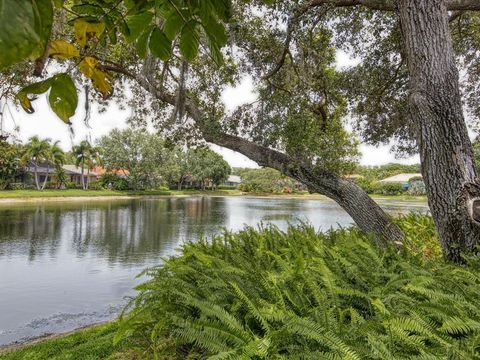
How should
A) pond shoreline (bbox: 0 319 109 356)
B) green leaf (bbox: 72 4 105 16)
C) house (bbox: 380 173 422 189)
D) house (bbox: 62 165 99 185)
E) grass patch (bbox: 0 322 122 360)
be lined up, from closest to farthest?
1. green leaf (bbox: 72 4 105 16)
2. grass patch (bbox: 0 322 122 360)
3. pond shoreline (bbox: 0 319 109 356)
4. house (bbox: 62 165 99 185)
5. house (bbox: 380 173 422 189)

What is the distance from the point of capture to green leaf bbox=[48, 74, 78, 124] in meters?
0.63

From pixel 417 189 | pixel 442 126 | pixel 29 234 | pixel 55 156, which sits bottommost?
pixel 29 234

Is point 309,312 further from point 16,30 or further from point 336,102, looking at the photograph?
point 336,102

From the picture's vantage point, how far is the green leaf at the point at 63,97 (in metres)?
0.63

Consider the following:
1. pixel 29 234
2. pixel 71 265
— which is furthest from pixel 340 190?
pixel 29 234

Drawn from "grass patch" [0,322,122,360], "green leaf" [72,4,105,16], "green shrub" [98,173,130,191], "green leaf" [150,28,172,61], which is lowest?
"grass patch" [0,322,122,360]

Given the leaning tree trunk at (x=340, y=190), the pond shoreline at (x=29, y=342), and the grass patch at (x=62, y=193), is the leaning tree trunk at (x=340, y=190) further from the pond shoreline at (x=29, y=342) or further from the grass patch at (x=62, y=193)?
the grass patch at (x=62, y=193)

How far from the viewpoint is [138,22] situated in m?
0.87

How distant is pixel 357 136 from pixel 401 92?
1.25 m

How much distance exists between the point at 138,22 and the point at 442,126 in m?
3.18

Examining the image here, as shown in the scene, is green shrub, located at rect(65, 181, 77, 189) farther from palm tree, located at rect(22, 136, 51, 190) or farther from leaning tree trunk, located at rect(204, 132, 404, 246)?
leaning tree trunk, located at rect(204, 132, 404, 246)

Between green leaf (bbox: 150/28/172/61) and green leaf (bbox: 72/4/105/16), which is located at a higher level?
green leaf (bbox: 72/4/105/16)

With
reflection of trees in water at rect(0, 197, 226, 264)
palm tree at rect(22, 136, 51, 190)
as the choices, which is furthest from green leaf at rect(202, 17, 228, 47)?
palm tree at rect(22, 136, 51, 190)

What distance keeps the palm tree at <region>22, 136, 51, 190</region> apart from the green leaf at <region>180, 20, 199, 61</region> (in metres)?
41.2
